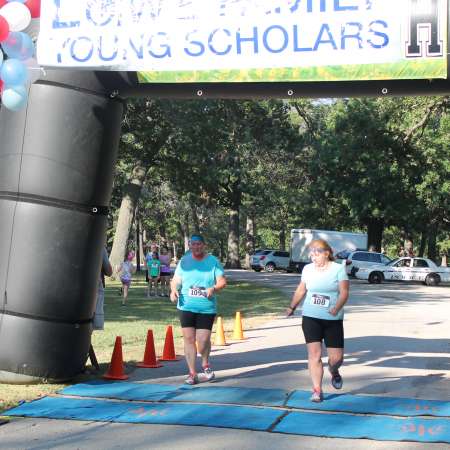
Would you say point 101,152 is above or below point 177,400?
above

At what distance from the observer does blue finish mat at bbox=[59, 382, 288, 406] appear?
801 centimetres

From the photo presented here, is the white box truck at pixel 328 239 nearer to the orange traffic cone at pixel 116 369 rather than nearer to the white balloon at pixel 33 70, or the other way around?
the orange traffic cone at pixel 116 369

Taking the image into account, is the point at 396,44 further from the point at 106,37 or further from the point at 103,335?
the point at 103,335

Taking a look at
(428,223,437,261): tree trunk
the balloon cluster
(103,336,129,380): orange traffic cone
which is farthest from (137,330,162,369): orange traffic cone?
(428,223,437,261): tree trunk

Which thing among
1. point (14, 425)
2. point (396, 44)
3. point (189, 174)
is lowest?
point (14, 425)

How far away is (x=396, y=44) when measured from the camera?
7652 mm

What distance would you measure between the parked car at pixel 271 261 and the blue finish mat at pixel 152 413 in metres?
46.1

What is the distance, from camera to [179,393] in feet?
27.6

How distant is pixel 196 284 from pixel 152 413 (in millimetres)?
1965

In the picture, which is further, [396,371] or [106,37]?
[396,371]

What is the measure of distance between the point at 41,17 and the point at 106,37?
746mm

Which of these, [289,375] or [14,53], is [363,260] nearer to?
[289,375]

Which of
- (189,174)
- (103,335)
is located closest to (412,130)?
(189,174)

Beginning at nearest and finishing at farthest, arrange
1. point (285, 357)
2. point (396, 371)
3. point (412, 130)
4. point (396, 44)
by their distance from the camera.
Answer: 1. point (396, 44)
2. point (396, 371)
3. point (285, 357)
4. point (412, 130)
